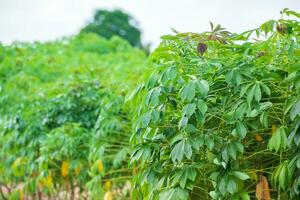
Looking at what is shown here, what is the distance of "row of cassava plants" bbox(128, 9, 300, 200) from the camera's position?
6.10 ft

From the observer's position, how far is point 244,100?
6.22 ft

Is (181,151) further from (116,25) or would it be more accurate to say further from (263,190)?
(116,25)

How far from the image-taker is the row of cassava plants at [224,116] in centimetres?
186

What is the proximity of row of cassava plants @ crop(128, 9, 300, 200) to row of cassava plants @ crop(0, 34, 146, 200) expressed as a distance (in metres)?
1.52

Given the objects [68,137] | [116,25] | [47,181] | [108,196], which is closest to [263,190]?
[108,196]

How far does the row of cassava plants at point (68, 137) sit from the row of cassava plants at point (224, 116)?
152 centimetres

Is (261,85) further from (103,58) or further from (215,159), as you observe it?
(103,58)

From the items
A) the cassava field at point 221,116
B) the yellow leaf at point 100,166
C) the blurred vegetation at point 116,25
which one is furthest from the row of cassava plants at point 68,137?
the blurred vegetation at point 116,25

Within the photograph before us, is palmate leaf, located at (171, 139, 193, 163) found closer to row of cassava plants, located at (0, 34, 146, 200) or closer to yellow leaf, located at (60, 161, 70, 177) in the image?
row of cassava plants, located at (0, 34, 146, 200)

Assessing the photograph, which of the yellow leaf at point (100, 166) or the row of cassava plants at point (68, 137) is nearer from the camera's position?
the yellow leaf at point (100, 166)

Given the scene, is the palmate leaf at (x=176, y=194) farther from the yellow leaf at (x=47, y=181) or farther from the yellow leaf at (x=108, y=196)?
the yellow leaf at (x=47, y=181)

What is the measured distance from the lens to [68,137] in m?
3.91

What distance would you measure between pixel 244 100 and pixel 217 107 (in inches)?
6.0

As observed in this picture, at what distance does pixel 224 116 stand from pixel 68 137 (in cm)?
215
